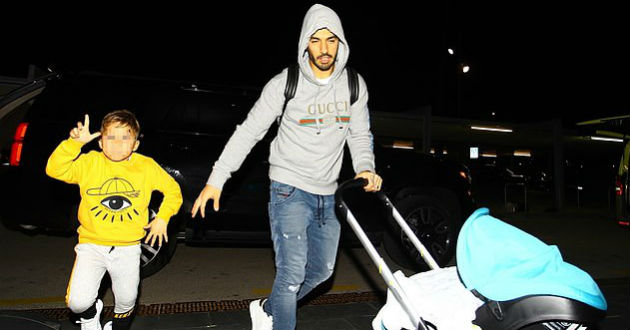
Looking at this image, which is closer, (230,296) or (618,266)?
(230,296)

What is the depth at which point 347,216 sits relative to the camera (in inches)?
93.7

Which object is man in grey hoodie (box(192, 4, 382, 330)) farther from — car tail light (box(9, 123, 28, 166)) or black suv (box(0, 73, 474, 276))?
car tail light (box(9, 123, 28, 166))

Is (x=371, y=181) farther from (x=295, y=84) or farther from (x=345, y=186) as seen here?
→ (x=295, y=84)

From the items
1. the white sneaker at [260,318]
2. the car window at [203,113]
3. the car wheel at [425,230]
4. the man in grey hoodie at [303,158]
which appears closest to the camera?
the man in grey hoodie at [303,158]

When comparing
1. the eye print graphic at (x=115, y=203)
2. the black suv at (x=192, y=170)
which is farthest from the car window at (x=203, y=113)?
the eye print graphic at (x=115, y=203)

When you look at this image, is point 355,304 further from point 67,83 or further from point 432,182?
point 67,83

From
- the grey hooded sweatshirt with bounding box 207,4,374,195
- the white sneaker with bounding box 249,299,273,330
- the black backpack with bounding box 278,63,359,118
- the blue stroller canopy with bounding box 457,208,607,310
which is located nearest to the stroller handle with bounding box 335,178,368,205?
the grey hooded sweatshirt with bounding box 207,4,374,195

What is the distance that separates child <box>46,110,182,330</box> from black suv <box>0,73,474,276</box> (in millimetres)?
1613

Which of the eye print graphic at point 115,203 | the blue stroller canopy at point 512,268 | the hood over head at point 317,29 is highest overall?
the hood over head at point 317,29

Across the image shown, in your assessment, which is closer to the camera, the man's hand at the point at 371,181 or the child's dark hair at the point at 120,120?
the child's dark hair at the point at 120,120

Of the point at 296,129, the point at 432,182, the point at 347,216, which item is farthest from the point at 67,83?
the point at 432,182

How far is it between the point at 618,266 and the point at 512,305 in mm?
5254

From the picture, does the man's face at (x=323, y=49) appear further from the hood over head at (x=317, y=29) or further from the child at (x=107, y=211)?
the child at (x=107, y=211)

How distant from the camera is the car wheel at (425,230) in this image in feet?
16.5
